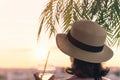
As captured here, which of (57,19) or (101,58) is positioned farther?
(57,19)

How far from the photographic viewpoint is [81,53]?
4.85ft

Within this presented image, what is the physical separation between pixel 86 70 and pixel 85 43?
5.5 inches

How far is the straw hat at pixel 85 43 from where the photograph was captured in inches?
58.3

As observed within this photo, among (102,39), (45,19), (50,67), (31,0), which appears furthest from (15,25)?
(102,39)

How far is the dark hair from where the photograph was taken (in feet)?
4.74

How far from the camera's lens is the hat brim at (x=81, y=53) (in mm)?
1461

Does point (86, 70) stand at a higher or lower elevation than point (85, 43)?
lower

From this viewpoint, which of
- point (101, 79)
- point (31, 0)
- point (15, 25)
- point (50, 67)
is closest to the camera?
point (101, 79)

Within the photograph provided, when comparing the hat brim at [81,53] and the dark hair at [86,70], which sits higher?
the hat brim at [81,53]

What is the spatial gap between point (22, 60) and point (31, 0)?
29.6 inches

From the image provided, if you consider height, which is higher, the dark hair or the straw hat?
the straw hat

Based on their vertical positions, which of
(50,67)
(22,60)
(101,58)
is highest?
(101,58)

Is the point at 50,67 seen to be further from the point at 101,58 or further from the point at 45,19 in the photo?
the point at 45,19

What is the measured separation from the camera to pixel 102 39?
1.59 meters
